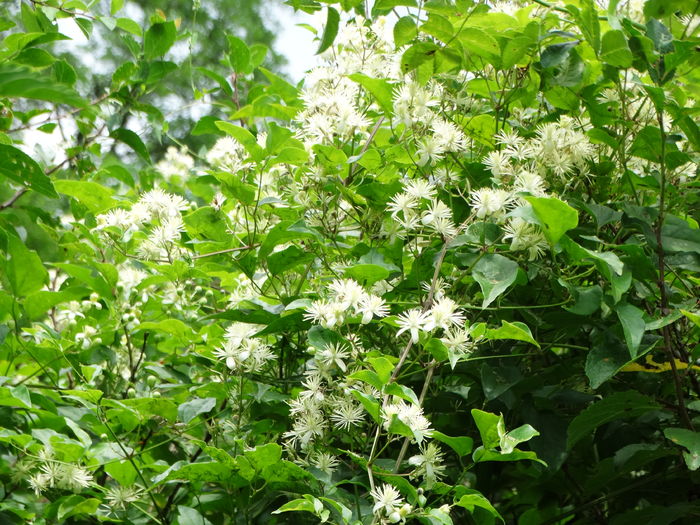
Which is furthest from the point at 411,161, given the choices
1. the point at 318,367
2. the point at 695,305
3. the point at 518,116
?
the point at 695,305

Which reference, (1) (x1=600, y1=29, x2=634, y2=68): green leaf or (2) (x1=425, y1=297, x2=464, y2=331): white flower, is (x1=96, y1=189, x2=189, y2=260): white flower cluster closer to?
(2) (x1=425, y1=297, x2=464, y2=331): white flower

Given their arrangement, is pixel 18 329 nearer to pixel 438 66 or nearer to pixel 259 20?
pixel 438 66

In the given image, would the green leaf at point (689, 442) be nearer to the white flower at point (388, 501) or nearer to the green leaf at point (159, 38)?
the white flower at point (388, 501)

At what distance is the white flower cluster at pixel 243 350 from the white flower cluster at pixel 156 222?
0.69ft

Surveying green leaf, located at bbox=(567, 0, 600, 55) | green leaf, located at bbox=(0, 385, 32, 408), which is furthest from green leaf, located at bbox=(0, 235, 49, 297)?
green leaf, located at bbox=(567, 0, 600, 55)

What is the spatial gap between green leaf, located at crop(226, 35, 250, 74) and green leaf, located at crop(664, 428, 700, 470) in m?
1.07

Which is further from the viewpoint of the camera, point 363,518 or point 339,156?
point 339,156

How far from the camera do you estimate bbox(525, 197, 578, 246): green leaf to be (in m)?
0.84

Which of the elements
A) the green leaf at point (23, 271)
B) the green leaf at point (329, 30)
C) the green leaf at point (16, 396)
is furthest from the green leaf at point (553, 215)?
the green leaf at point (23, 271)

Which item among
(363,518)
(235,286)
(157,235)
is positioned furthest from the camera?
(235,286)

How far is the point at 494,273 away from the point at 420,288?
0.56 ft

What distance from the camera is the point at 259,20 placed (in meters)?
6.13

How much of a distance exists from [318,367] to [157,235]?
356 millimetres

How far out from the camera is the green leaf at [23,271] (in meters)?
1.23
